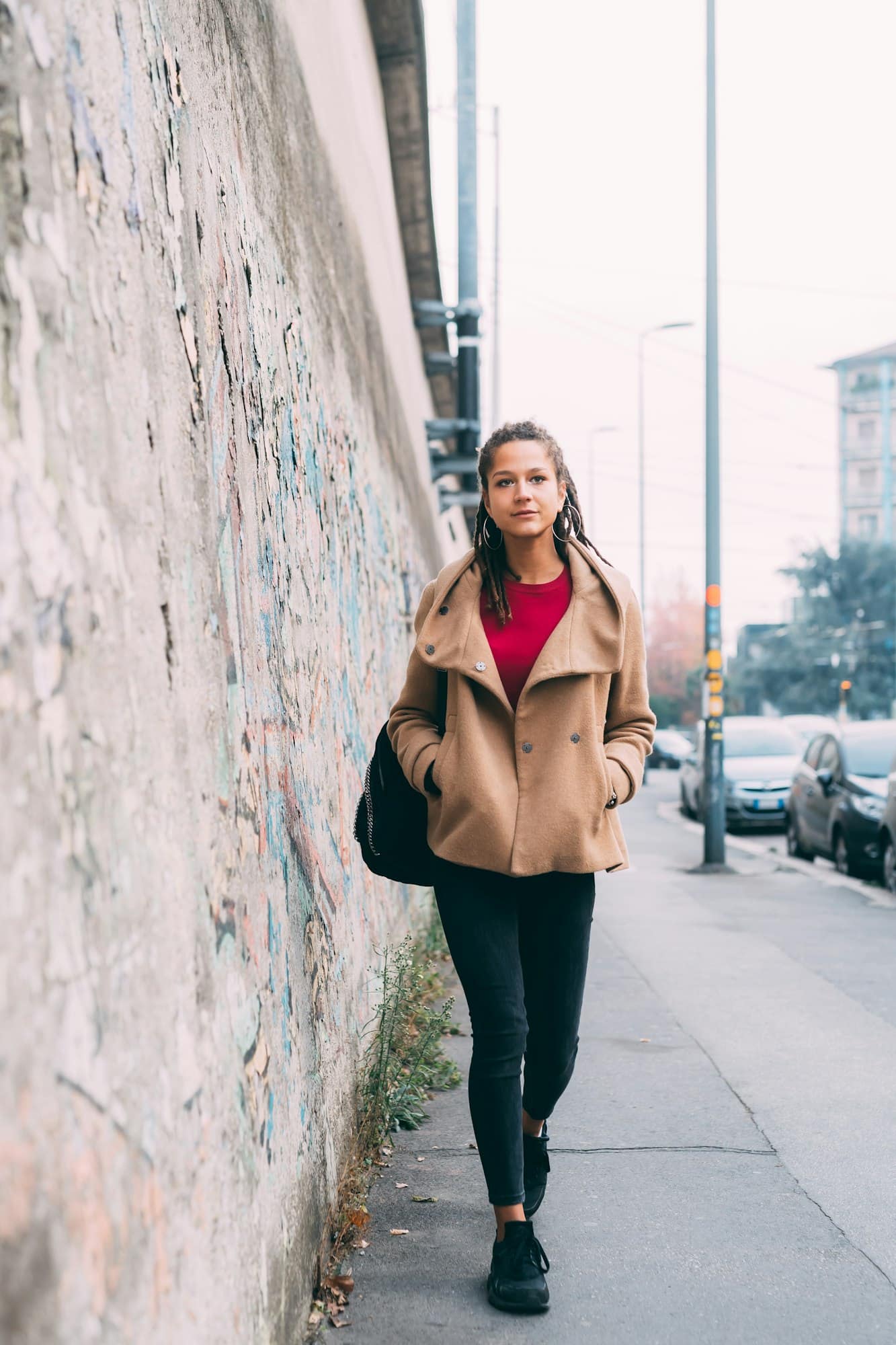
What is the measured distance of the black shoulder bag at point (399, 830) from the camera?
355 centimetres

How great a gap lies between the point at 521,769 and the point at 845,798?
1069 cm

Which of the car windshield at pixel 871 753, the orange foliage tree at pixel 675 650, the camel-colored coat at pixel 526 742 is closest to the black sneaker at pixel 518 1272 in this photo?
the camel-colored coat at pixel 526 742

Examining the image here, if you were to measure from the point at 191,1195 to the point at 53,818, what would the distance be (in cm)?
81

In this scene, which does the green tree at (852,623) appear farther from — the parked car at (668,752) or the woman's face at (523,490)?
the woman's face at (523,490)

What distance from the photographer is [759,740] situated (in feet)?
69.8

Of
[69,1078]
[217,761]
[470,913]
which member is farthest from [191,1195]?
[470,913]

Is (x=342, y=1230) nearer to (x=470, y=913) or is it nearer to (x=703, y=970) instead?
(x=470, y=913)

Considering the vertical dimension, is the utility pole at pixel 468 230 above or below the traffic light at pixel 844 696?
above

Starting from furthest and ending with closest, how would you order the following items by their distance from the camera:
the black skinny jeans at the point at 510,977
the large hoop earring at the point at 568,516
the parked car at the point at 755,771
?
the parked car at the point at 755,771 → the large hoop earring at the point at 568,516 → the black skinny jeans at the point at 510,977

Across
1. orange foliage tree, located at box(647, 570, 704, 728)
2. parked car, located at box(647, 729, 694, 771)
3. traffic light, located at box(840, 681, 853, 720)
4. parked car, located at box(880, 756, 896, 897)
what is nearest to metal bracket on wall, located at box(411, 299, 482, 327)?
parked car, located at box(880, 756, 896, 897)

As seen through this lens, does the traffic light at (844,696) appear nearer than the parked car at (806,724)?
No

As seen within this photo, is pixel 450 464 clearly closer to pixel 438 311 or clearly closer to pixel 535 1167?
pixel 438 311

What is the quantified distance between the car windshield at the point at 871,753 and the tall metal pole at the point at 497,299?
12.3 metres

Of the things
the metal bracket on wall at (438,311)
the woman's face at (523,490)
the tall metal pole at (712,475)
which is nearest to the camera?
the woman's face at (523,490)
